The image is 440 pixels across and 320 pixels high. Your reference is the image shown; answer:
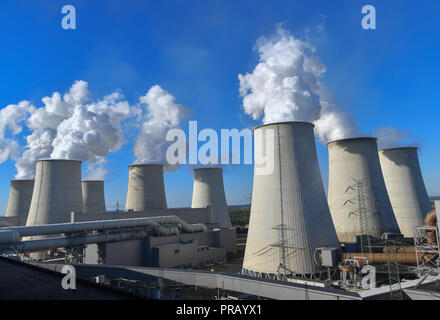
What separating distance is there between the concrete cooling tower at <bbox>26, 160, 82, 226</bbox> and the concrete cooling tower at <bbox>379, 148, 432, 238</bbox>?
26291mm

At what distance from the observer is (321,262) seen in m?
14.8

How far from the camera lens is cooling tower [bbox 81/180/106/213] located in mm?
34531

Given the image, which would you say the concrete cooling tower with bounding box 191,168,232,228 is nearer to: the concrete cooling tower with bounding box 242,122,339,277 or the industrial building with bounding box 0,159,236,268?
the industrial building with bounding box 0,159,236,268

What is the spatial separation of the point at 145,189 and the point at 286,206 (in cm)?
1672

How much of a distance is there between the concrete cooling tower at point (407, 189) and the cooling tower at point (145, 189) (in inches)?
818

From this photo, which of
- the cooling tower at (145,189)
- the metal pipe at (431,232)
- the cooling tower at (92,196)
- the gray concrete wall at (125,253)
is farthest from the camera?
the cooling tower at (92,196)

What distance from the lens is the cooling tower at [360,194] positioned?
20.7 m

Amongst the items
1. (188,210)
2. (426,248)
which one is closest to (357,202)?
(426,248)

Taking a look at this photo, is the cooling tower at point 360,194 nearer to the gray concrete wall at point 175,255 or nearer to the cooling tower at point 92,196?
the gray concrete wall at point 175,255

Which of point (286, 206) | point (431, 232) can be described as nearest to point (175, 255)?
point (286, 206)

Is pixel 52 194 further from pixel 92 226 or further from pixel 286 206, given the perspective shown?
pixel 286 206

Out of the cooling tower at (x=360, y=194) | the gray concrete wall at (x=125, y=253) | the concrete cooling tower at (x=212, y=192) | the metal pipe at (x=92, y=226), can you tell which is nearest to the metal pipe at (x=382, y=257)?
the cooling tower at (x=360, y=194)

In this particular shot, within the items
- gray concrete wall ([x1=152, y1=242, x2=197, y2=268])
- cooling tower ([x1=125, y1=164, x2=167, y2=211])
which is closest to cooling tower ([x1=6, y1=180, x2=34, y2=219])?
cooling tower ([x1=125, y1=164, x2=167, y2=211])
